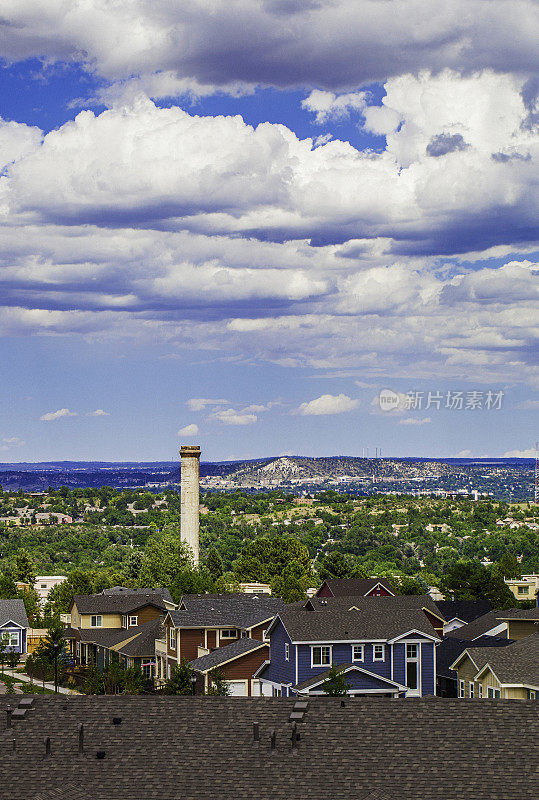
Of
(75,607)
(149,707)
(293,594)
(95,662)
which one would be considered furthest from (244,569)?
(149,707)

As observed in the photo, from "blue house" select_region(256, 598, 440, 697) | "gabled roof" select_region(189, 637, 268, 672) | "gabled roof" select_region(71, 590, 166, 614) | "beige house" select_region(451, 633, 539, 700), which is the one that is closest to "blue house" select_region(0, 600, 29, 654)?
"gabled roof" select_region(71, 590, 166, 614)

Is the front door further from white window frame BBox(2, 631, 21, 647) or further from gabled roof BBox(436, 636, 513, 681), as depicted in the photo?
white window frame BBox(2, 631, 21, 647)

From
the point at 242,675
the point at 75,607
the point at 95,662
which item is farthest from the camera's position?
the point at 75,607

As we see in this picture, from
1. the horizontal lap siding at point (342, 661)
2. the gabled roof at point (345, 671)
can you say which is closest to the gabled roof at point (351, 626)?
the horizontal lap siding at point (342, 661)

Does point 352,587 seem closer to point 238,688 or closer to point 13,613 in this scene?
point 13,613

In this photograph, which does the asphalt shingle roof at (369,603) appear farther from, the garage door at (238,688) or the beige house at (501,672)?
the beige house at (501,672)

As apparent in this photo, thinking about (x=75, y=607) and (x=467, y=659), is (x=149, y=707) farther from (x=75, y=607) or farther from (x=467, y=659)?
(x=75, y=607)
